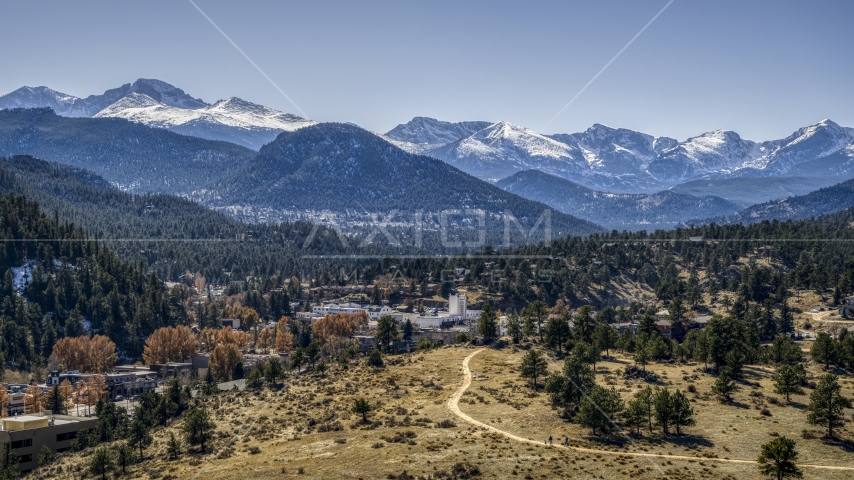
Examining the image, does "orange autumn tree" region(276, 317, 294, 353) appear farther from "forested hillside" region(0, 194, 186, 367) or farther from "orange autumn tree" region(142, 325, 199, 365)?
"forested hillside" region(0, 194, 186, 367)

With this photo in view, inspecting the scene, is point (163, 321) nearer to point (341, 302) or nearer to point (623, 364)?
point (341, 302)

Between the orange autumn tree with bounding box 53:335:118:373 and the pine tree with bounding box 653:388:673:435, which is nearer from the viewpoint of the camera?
the pine tree with bounding box 653:388:673:435

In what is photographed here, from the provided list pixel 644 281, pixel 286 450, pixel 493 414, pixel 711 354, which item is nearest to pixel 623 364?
pixel 711 354

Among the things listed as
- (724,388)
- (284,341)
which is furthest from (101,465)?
(284,341)

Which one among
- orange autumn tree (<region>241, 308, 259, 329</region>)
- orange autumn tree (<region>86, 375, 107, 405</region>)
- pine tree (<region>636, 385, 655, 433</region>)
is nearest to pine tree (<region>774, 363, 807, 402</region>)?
pine tree (<region>636, 385, 655, 433</region>)

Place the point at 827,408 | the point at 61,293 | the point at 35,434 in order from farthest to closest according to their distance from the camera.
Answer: the point at 61,293
the point at 35,434
the point at 827,408

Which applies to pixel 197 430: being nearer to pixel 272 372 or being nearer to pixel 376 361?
pixel 272 372
